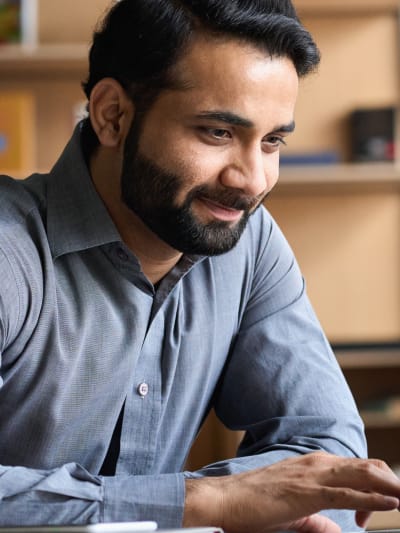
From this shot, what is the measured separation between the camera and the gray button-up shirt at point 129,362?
1.06 metres

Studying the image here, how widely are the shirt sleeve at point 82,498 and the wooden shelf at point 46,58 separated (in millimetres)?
2324

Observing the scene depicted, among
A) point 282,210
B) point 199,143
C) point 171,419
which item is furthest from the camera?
point 282,210

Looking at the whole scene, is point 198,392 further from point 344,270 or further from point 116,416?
point 344,270

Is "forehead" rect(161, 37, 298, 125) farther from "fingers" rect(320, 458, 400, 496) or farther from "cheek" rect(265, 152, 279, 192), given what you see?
"fingers" rect(320, 458, 400, 496)

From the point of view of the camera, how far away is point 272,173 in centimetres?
125

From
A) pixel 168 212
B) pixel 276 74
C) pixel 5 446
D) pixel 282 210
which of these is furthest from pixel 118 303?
pixel 282 210

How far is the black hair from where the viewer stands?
47.0 inches

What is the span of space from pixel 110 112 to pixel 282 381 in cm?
49

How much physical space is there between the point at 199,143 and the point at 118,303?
0.27m

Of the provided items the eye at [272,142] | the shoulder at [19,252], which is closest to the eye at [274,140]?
the eye at [272,142]

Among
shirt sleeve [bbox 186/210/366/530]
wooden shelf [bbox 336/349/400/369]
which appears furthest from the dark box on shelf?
shirt sleeve [bbox 186/210/366/530]

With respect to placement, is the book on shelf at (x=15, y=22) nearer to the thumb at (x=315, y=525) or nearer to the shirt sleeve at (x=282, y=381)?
the shirt sleeve at (x=282, y=381)

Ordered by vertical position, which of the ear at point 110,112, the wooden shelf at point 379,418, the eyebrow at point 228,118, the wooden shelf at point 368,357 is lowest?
the wooden shelf at point 379,418

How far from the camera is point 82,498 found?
102cm
